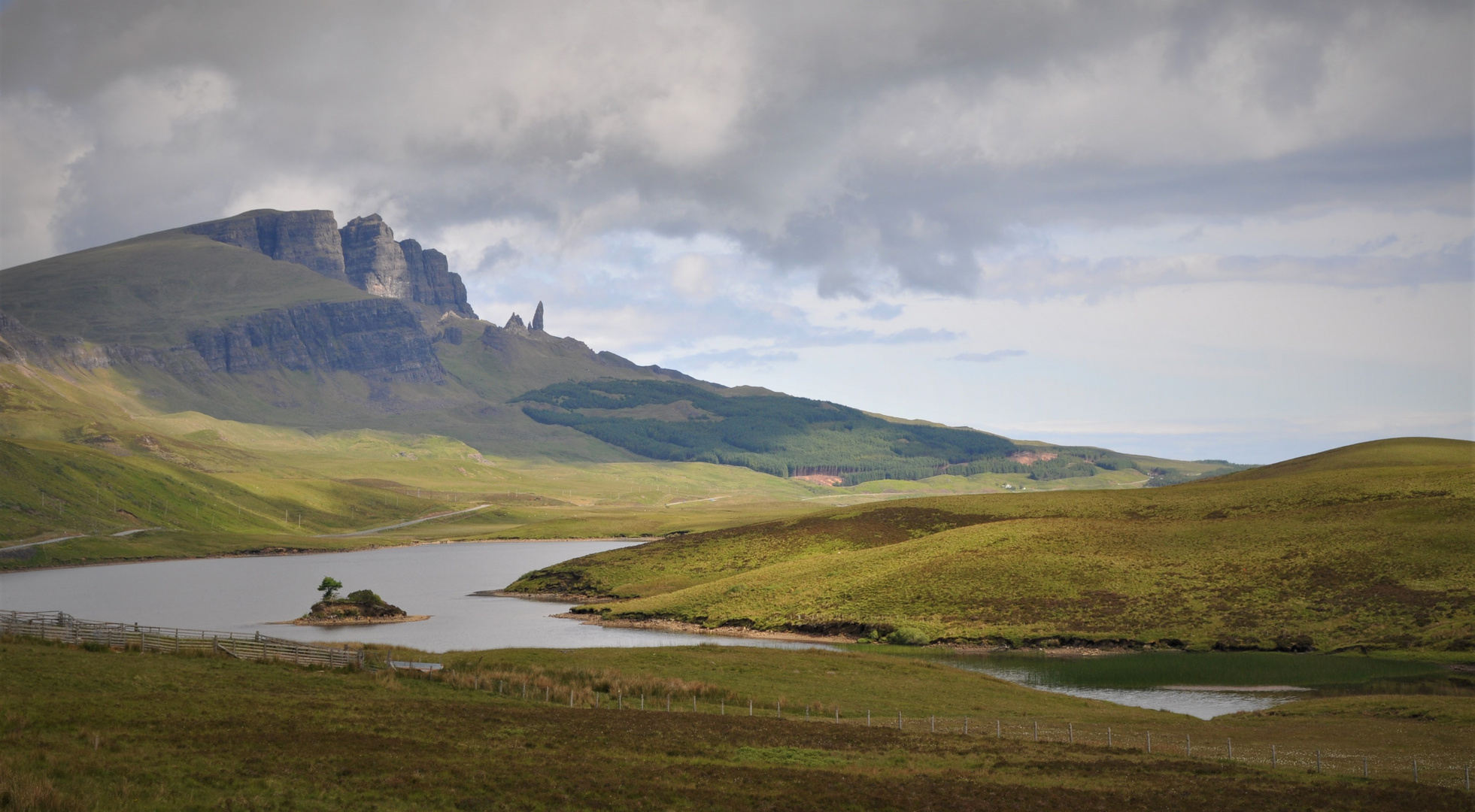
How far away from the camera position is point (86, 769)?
26000 mm

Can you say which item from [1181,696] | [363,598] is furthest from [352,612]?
[1181,696]

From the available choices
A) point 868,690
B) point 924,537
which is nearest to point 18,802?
point 868,690

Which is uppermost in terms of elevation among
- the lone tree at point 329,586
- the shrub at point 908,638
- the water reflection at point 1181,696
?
the lone tree at point 329,586

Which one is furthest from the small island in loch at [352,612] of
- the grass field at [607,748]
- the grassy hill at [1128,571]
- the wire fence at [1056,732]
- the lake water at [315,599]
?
the wire fence at [1056,732]

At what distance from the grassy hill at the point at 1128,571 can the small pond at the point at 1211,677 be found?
4.88m

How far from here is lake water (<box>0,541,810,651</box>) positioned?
94438 millimetres

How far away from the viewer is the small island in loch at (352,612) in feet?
350

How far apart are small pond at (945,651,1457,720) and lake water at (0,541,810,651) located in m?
22.7

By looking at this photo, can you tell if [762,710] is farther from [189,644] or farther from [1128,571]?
[1128,571]

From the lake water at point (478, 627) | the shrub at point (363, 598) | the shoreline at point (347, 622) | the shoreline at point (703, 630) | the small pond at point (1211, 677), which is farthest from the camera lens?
the shrub at point (363, 598)

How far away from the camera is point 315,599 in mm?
129125

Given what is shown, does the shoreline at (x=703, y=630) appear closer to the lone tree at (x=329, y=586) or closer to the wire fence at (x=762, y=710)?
the lone tree at (x=329, y=586)

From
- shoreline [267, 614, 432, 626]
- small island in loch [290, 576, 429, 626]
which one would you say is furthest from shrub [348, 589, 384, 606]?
shoreline [267, 614, 432, 626]

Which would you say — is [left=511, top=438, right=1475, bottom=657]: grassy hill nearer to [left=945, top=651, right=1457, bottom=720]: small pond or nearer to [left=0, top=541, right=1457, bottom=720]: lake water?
[left=945, top=651, right=1457, bottom=720]: small pond
